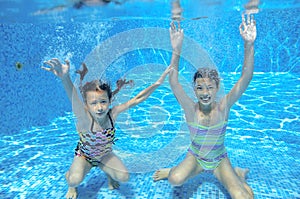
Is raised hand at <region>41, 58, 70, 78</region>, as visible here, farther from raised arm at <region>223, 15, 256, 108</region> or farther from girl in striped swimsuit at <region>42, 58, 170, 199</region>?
raised arm at <region>223, 15, 256, 108</region>

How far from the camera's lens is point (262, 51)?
547 inches

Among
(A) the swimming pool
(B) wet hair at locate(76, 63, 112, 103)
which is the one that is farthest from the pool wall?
(B) wet hair at locate(76, 63, 112, 103)

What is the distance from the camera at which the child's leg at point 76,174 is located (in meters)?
3.65

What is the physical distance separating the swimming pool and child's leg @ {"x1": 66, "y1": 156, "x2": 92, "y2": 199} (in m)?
0.20

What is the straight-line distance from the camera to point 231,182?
3.55 meters

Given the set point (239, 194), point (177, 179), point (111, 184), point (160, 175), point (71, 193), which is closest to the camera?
point (239, 194)

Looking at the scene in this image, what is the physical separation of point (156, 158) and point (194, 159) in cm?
77

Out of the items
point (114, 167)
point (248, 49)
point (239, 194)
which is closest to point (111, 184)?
point (114, 167)

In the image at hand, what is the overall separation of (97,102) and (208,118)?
4.92 ft

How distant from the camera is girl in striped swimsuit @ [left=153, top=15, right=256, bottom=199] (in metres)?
3.48

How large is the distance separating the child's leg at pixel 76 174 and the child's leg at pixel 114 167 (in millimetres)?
246

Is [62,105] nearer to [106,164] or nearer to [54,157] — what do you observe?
[54,157]

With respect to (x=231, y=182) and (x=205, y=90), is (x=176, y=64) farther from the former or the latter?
(x=231, y=182)

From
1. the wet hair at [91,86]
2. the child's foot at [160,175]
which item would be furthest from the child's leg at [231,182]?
the wet hair at [91,86]
